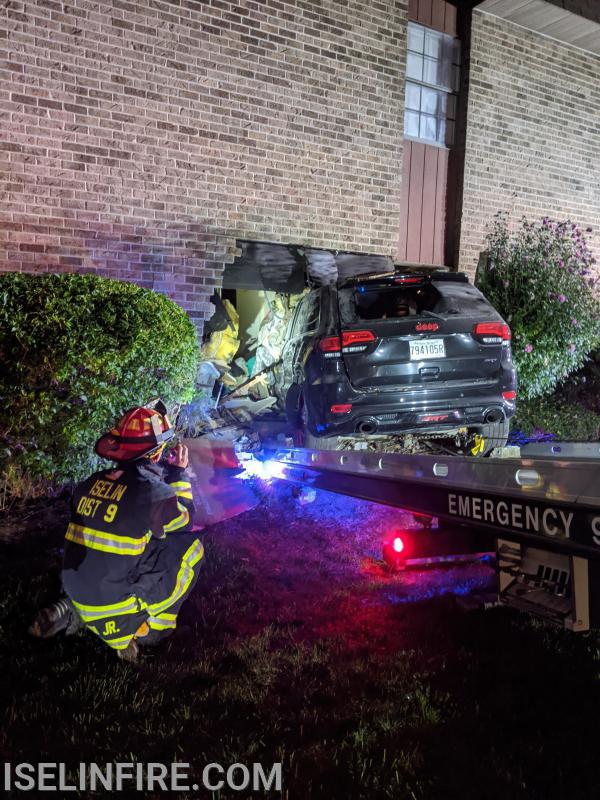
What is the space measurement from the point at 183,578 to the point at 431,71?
31.2 feet

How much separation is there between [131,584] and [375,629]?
150cm

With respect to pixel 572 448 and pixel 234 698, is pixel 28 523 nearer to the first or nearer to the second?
pixel 234 698

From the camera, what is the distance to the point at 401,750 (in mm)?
2938

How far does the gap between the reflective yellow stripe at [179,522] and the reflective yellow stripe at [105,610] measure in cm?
43

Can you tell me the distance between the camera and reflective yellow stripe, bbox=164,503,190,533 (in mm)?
3881

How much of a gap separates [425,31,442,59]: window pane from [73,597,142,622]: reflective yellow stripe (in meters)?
9.91

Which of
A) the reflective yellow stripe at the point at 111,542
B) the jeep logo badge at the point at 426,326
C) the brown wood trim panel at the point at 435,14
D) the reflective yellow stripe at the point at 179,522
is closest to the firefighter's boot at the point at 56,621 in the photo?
the reflective yellow stripe at the point at 111,542

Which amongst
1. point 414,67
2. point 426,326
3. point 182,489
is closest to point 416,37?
point 414,67

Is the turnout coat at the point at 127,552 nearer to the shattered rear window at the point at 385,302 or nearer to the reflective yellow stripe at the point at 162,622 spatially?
the reflective yellow stripe at the point at 162,622

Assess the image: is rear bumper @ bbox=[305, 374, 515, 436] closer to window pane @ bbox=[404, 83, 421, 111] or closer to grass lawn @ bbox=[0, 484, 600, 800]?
grass lawn @ bbox=[0, 484, 600, 800]

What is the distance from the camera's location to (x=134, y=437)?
3.79 m

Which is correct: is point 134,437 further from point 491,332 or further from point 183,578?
point 491,332

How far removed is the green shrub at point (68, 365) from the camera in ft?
18.7

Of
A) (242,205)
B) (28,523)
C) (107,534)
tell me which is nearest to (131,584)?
(107,534)
